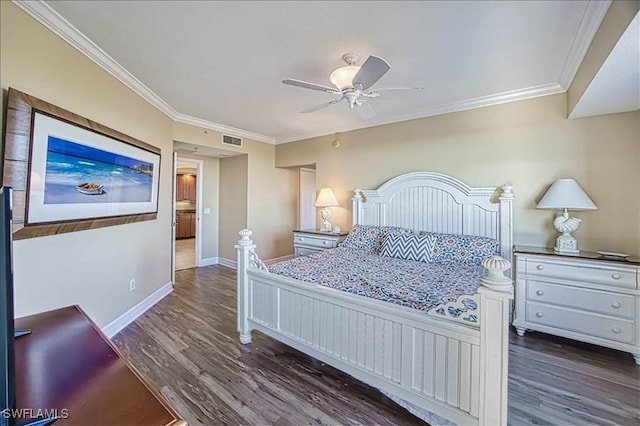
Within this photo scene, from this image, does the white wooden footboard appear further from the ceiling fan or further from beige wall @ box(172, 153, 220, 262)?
beige wall @ box(172, 153, 220, 262)

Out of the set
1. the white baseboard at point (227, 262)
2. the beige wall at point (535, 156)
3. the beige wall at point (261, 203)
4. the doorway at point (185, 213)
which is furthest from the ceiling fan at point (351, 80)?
the doorway at point (185, 213)

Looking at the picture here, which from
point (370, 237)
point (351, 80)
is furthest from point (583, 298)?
point (351, 80)

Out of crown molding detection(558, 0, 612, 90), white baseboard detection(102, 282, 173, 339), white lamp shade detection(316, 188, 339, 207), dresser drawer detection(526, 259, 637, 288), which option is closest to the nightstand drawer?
white lamp shade detection(316, 188, 339, 207)

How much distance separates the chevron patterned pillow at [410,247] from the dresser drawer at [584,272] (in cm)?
94

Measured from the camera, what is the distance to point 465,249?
304cm

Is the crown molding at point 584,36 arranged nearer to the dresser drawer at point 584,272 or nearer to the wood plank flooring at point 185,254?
the dresser drawer at point 584,272

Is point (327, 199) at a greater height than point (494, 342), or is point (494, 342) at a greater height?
point (327, 199)

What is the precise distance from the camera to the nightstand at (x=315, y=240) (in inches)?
171

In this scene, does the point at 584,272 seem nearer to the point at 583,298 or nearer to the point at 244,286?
the point at 583,298

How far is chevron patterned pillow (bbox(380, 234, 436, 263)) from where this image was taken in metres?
3.08

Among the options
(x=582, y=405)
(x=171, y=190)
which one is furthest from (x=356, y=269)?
(x=171, y=190)

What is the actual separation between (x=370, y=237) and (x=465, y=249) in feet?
3.88

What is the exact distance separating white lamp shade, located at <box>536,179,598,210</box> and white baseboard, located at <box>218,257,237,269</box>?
5.05 meters

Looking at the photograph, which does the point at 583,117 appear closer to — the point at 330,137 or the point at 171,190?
the point at 330,137
